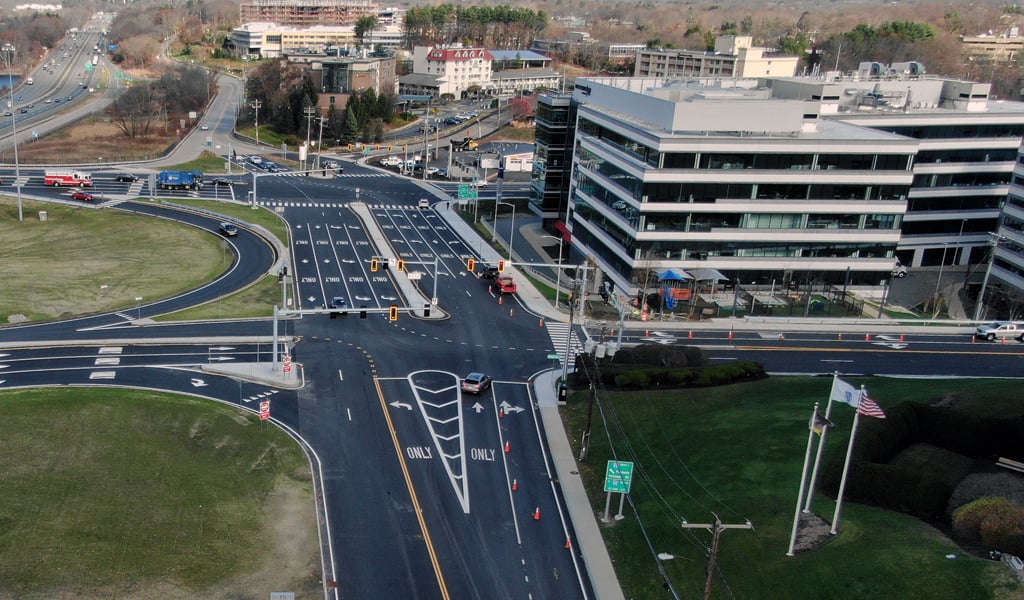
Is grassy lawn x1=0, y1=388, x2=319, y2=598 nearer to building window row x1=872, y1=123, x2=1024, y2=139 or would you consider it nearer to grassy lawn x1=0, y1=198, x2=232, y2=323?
grassy lawn x1=0, y1=198, x2=232, y2=323

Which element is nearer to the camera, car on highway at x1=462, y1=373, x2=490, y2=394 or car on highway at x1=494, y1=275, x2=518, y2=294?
car on highway at x1=462, y1=373, x2=490, y2=394

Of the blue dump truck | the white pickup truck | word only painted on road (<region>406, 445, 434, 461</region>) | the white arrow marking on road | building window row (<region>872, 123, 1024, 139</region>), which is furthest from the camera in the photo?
the blue dump truck

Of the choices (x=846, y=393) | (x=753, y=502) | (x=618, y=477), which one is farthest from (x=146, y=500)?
(x=846, y=393)

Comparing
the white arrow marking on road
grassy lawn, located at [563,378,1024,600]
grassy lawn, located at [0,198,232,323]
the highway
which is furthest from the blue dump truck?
grassy lawn, located at [563,378,1024,600]

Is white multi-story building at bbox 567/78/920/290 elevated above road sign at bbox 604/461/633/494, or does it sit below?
above

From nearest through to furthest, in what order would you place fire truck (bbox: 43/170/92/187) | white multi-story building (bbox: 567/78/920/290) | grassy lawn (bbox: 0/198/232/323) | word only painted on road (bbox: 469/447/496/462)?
word only painted on road (bbox: 469/447/496/462)
grassy lawn (bbox: 0/198/232/323)
white multi-story building (bbox: 567/78/920/290)
fire truck (bbox: 43/170/92/187)

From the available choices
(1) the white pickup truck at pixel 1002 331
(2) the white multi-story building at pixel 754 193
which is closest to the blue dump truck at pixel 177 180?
(2) the white multi-story building at pixel 754 193

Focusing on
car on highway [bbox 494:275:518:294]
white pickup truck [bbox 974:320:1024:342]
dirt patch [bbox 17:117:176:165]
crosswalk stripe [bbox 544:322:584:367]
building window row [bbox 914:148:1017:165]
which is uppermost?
building window row [bbox 914:148:1017:165]
